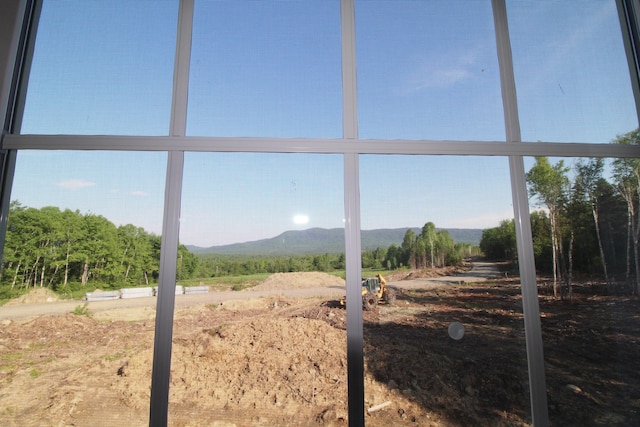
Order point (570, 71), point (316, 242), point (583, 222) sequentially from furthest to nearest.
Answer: point (570, 71)
point (583, 222)
point (316, 242)

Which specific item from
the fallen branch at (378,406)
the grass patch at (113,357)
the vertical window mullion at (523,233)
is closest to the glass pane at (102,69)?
the grass patch at (113,357)

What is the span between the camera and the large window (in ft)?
4.60

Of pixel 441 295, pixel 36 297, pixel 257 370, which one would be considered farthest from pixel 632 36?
pixel 36 297

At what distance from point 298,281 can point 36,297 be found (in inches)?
49.7

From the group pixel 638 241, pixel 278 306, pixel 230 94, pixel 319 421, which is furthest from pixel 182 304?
pixel 638 241

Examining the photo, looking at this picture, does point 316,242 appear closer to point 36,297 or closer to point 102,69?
point 36,297

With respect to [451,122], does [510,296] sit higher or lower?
lower

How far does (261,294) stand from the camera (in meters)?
1.50

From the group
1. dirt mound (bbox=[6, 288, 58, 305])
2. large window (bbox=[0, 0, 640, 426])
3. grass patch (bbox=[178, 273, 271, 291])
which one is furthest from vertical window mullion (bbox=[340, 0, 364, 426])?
dirt mound (bbox=[6, 288, 58, 305])

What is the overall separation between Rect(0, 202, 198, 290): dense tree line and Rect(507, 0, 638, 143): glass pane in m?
A: 1.99

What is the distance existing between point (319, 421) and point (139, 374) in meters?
0.84

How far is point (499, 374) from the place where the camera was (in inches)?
56.7

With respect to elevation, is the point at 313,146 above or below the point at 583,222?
above

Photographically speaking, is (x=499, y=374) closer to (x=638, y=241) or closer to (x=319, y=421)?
(x=319, y=421)
